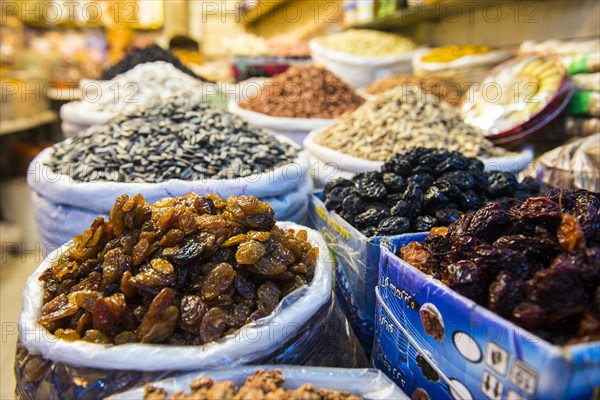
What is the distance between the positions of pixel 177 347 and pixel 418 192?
0.72 meters

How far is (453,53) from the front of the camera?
9.16 feet

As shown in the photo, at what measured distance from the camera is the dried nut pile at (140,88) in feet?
8.35

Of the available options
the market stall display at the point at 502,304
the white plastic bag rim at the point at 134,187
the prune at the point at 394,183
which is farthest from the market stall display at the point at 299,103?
the market stall display at the point at 502,304

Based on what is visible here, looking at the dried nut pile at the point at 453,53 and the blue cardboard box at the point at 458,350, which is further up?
the dried nut pile at the point at 453,53

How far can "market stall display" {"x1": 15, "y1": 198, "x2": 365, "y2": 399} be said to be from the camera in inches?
31.3

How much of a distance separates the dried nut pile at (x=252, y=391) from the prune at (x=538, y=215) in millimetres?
428

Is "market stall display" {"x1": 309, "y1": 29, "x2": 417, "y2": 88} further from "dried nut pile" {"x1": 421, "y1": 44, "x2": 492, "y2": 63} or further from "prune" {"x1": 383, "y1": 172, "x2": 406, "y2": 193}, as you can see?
"prune" {"x1": 383, "y1": 172, "x2": 406, "y2": 193}

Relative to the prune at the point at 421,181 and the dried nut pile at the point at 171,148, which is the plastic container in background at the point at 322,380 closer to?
the prune at the point at 421,181

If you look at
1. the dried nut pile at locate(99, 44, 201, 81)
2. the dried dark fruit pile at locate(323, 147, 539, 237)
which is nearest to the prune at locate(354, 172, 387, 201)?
the dried dark fruit pile at locate(323, 147, 539, 237)

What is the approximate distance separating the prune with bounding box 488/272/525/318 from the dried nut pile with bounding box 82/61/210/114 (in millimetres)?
2093

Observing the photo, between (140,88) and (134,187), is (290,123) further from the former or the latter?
(134,187)

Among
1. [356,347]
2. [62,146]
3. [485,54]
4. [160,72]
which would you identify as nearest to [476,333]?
[356,347]

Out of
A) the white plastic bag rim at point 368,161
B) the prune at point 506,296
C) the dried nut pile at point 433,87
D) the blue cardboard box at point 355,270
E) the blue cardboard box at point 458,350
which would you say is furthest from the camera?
the dried nut pile at point 433,87

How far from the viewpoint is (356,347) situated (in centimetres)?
110
